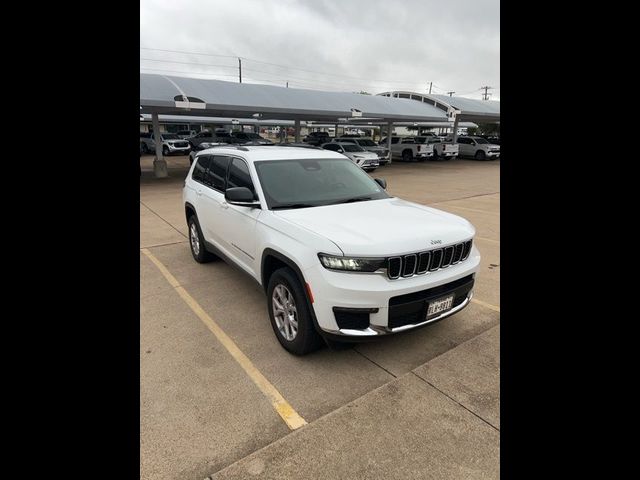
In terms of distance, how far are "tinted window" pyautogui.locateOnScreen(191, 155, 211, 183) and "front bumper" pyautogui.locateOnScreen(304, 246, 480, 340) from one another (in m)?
3.22

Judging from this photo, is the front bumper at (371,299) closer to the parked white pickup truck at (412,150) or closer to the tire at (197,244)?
the tire at (197,244)

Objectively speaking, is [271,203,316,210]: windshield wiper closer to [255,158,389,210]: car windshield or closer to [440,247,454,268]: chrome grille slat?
[255,158,389,210]: car windshield

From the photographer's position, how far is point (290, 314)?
11.3 ft

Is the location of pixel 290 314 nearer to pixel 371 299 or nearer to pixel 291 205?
pixel 371 299

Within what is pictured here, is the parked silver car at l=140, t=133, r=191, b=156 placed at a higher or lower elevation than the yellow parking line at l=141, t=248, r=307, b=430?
higher

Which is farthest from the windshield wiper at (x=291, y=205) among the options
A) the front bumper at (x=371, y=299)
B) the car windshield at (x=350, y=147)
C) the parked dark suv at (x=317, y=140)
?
the parked dark suv at (x=317, y=140)

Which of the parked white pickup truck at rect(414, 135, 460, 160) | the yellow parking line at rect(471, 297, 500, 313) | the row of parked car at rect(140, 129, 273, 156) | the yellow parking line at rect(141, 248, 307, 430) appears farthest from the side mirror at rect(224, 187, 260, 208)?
the parked white pickup truck at rect(414, 135, 460, 160)

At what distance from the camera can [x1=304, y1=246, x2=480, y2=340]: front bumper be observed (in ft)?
9.51

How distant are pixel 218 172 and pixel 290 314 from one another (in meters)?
2.49
